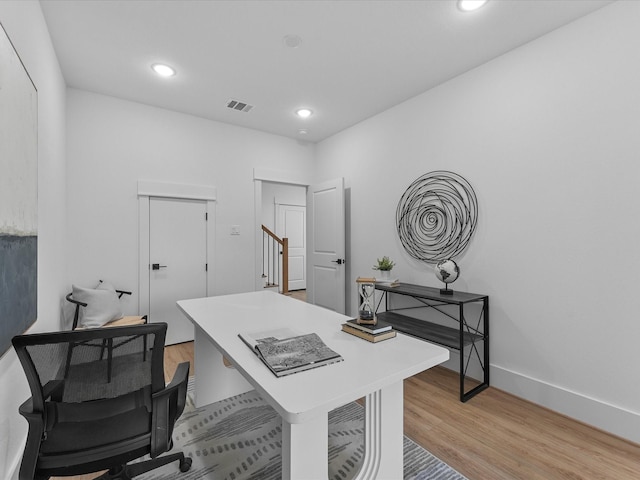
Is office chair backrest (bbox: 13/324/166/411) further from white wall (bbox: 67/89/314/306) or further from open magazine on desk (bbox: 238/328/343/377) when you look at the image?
white wall (bbox: 67/89/314/306)

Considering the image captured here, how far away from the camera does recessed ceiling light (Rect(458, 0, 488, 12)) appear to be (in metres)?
1.96

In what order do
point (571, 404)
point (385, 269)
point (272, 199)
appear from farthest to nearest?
point (272, 199), point (385, 269), point (571, 404)

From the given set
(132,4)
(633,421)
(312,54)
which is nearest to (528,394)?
(633,421)

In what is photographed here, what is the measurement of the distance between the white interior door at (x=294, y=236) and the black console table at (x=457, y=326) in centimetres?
430

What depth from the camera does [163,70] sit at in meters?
2.74

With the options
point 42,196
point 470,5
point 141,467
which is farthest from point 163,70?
point 141,467

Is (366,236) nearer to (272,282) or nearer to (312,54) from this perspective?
(312,54)

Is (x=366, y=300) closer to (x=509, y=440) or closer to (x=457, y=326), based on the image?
(x=509, y=440)

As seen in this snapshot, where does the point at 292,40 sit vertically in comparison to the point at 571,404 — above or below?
above

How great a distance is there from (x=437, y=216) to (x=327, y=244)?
65.3 inches

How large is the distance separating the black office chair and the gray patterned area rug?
0.59m

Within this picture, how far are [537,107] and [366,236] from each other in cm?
208

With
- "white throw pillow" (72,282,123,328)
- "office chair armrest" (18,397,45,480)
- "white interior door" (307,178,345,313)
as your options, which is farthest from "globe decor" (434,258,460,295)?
"white throw pillow" (72,282,123,328)

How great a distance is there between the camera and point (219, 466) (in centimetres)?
168
